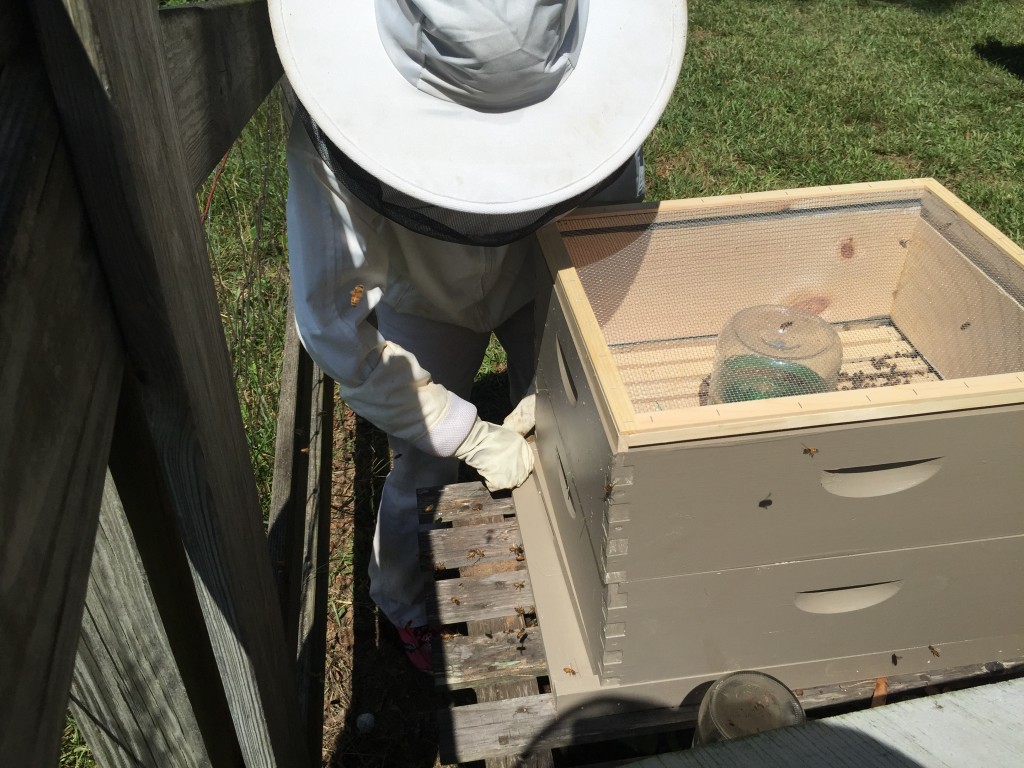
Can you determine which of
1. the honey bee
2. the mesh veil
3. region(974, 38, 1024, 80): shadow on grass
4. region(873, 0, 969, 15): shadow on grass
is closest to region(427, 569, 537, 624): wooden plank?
the honey bee

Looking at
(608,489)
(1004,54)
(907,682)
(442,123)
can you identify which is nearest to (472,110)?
(442,123)

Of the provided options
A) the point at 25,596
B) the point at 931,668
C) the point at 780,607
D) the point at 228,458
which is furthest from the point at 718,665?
the point at 25,596

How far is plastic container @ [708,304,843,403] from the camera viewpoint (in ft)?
5.32

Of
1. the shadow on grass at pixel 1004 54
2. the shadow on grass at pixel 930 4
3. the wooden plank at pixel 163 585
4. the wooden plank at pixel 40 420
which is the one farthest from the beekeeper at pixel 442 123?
the shadow on grass at pixel 930 4

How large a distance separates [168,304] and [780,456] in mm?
798

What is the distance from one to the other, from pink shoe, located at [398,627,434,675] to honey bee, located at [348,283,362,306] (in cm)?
106

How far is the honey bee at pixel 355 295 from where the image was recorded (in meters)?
1.57

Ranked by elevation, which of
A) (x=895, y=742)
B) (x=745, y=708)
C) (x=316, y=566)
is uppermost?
(x=316, y=566)

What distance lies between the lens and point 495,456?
1.84 m

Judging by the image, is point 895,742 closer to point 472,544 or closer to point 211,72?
point 211,72

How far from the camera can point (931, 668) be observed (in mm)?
1474

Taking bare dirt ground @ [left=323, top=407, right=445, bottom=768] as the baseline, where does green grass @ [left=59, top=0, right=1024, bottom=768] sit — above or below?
above

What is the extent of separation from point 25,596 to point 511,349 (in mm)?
1738

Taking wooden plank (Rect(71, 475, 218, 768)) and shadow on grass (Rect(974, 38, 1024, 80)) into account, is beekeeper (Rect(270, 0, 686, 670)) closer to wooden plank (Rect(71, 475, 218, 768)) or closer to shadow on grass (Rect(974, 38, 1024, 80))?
wooden plank (Rect(71, 475, 218, 768))
